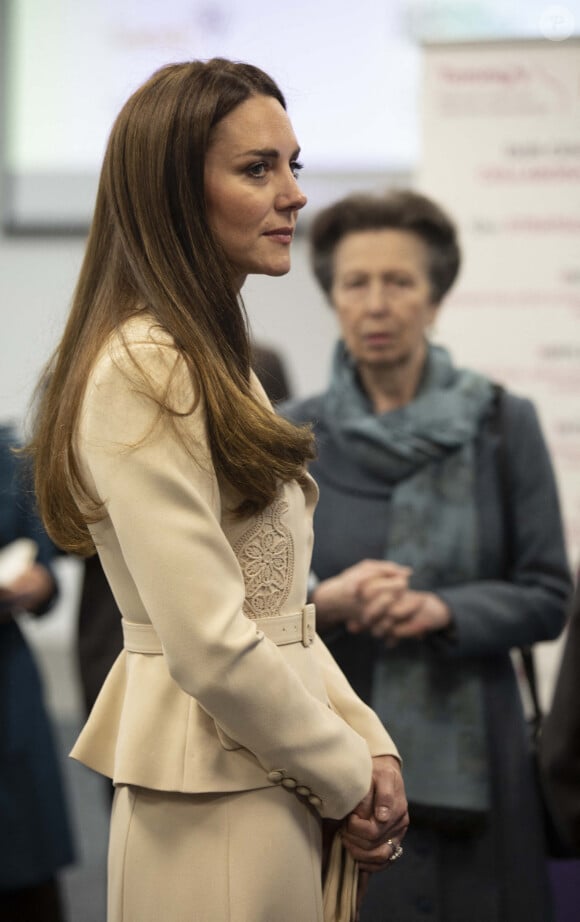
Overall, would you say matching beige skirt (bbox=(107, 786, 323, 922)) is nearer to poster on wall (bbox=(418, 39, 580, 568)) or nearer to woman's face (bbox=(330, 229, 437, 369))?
woman's face (bbox=(330, 229, 437, 369))

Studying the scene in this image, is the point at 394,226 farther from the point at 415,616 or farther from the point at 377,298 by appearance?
the point at 415,616

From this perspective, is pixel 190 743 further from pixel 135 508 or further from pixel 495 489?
pixel 495 489

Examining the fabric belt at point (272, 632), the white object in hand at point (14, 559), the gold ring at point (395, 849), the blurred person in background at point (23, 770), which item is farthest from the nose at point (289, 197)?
the white object in hand at point (14, 559)

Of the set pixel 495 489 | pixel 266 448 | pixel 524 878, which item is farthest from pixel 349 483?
pixel 266 448

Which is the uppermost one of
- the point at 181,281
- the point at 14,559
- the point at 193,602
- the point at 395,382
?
the point at 181,281

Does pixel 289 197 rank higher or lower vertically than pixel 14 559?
higher

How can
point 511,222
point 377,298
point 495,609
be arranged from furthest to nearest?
1. point 511,222
2. point 377,298
3. point 495,609

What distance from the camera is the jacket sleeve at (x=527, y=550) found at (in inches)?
75.0

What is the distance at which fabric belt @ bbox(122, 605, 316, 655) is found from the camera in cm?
118

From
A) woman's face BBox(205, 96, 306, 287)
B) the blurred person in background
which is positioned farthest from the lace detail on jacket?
the blurred person in background

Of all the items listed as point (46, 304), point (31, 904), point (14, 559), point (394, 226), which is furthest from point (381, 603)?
point (46, 304)

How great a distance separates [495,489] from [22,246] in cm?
441

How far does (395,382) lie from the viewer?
82.0 inches

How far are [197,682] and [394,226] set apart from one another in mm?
1216
